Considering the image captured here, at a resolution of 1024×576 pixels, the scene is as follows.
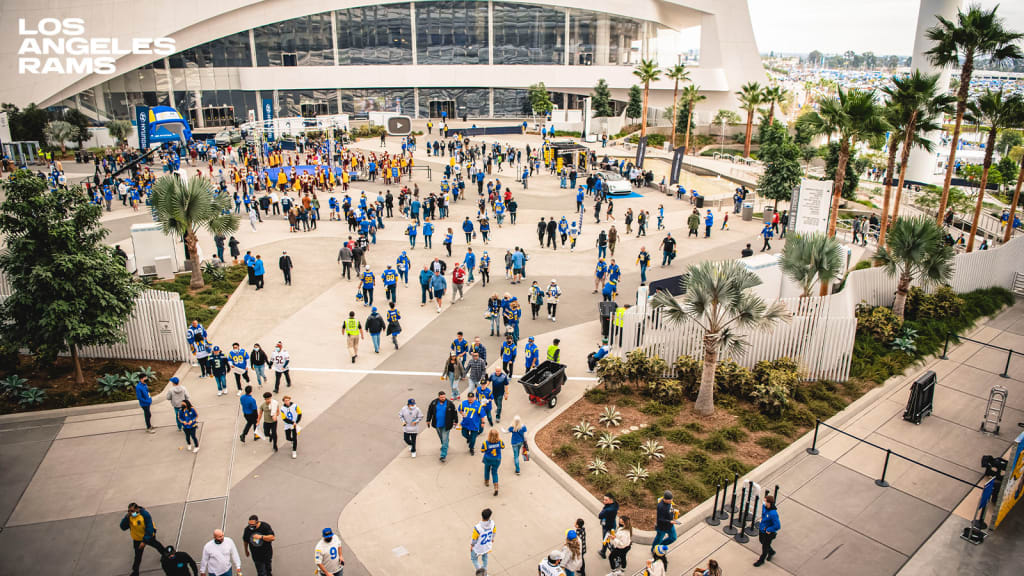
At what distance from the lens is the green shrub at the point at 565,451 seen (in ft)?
38.6

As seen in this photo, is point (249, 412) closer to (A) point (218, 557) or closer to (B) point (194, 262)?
(A) point (218, 557)

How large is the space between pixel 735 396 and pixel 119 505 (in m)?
11.6

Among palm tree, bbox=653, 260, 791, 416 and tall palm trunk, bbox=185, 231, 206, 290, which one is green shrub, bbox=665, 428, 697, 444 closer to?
palm tree, bbox=653, 260, 791, 416

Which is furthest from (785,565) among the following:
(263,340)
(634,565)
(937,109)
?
(937,109)

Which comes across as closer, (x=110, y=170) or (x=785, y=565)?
(x=785, y=565)

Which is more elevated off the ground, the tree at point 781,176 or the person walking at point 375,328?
the tree at point 781,176

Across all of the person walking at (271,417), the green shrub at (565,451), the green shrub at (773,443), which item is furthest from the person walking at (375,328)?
the green shrub at (773,443)

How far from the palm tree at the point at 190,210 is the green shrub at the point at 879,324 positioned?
18.1 m

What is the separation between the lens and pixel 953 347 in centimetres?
1728

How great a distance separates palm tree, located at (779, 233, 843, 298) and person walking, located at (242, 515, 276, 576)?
40.5 feet

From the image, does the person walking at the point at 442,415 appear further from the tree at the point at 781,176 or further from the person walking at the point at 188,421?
the tree at the point at 781,176

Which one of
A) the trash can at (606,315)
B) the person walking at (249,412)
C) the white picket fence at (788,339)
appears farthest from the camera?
the trash can at (606,315)

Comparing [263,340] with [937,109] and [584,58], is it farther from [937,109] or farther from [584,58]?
[584,58]

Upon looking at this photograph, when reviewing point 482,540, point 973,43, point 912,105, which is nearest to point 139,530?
point 482,540
